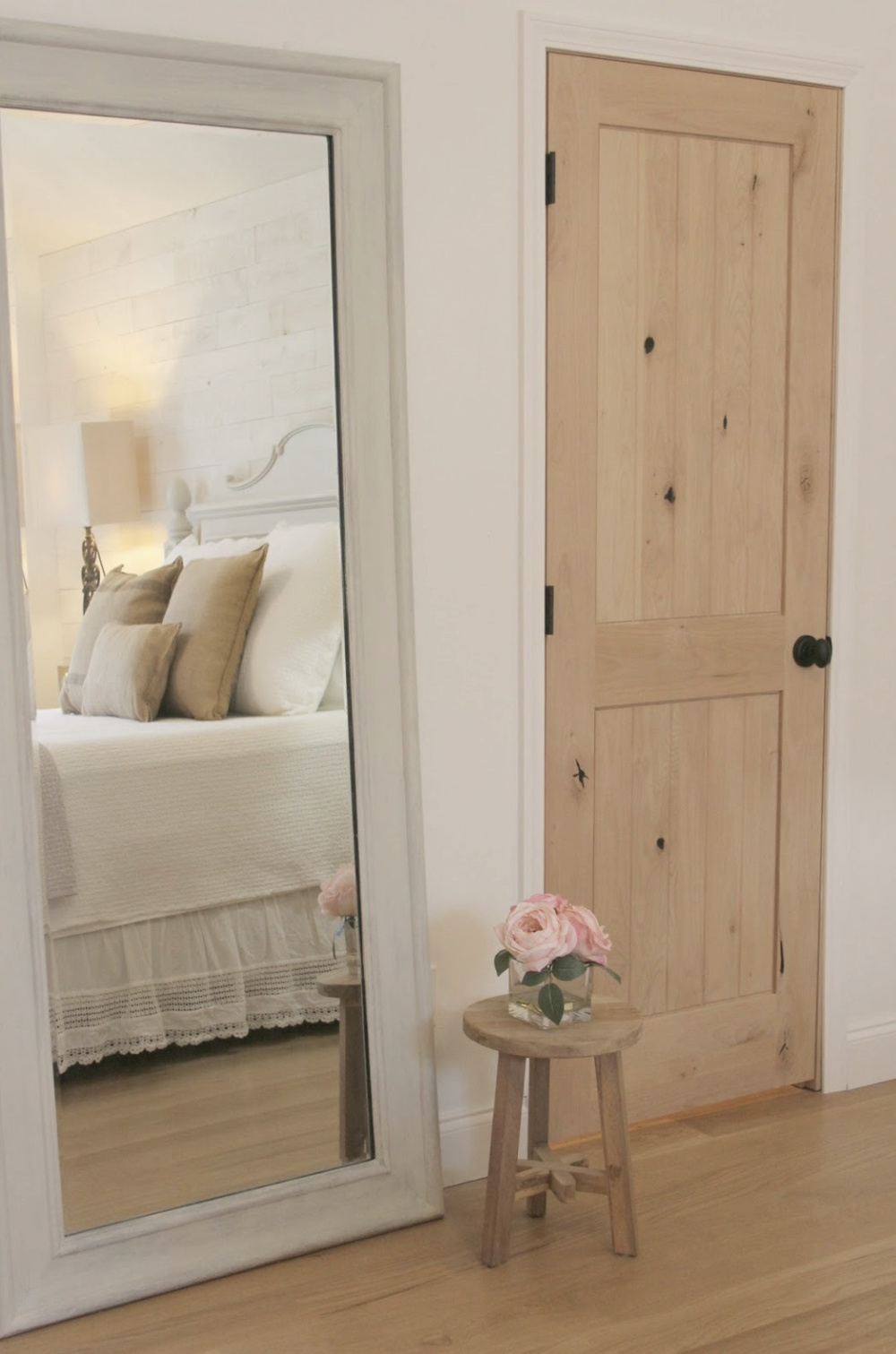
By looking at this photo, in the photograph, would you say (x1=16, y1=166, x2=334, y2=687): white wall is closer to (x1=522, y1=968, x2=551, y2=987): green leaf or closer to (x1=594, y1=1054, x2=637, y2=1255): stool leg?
(x1=522, y1=968, x2=551, y2=987): green leaf

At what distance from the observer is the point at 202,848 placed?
7.86 ft

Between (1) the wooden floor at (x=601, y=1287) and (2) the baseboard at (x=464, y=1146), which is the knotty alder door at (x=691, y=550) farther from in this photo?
(1) the wooden floor at (x=601, y=1287)

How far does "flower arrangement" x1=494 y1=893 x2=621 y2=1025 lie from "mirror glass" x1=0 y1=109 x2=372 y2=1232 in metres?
0.33

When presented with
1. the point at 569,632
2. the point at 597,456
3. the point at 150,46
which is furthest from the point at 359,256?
the point at 569,632

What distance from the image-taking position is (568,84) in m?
2.67

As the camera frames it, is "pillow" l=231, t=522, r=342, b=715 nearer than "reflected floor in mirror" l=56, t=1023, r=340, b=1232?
No

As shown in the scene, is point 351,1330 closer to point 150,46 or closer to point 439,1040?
point 439,1040

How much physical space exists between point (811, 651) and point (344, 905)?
1.23 metres

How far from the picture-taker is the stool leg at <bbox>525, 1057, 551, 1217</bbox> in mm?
2553

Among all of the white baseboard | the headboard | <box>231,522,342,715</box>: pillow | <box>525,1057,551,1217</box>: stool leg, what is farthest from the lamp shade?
the white baseboard

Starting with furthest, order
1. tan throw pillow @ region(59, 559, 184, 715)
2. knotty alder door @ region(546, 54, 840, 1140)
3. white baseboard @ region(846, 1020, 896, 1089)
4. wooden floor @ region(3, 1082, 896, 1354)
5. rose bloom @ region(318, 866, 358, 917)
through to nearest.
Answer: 1. white baseboard @ region(846, 1020, 896, 1089)
2. knotty alder door @ region(546, 54, 840, 1140)
3. rose bloom @ region(318, 866, 358, 917)
4. tan throw pillow @ region(59, 559, 184, 715)
5. wooden floor @ region(3, 1082, 896, 1354)

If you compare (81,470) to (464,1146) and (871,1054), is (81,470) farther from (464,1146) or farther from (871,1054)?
(871,1054)

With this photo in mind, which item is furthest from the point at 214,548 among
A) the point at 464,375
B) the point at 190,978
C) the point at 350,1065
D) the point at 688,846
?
the point at 688,846

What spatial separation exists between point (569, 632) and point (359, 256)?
0.84m
